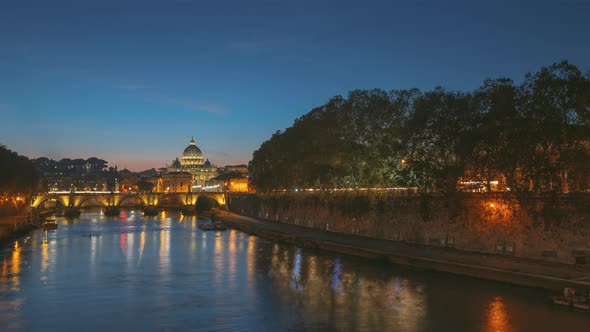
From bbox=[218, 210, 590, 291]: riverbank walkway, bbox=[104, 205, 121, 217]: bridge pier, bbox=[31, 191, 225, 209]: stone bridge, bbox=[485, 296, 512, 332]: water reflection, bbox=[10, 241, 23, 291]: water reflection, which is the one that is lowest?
bbox=[485, 296, 512, 332]: water reflection

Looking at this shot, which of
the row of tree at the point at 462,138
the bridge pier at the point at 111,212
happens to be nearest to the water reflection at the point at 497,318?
the row of tree at the point at 462,138

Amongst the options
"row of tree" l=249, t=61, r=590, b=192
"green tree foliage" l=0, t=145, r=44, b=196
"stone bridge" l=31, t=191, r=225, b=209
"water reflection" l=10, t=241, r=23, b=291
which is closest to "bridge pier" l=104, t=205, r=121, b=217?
"stone bridge" l=31, t=191, r=225, b=209

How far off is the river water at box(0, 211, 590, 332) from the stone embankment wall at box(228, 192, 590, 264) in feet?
15.0

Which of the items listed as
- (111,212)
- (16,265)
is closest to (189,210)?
(111,212)

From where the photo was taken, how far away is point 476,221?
38.1 m

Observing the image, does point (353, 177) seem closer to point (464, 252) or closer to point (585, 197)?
point (464, 252)

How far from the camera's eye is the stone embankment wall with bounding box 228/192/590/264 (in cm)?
3144

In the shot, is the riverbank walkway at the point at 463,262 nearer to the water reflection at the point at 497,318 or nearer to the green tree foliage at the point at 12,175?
the water reflection at the point at 497,318

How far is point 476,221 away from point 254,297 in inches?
640

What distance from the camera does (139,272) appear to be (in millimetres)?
40062

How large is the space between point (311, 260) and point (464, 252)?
11.4 meters

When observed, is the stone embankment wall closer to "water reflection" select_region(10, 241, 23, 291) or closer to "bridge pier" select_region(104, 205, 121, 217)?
"water reflection" select_region(10, 241, 23, 291)

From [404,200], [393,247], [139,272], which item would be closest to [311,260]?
[393,247]

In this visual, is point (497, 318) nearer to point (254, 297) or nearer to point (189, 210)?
point (254, 297)
